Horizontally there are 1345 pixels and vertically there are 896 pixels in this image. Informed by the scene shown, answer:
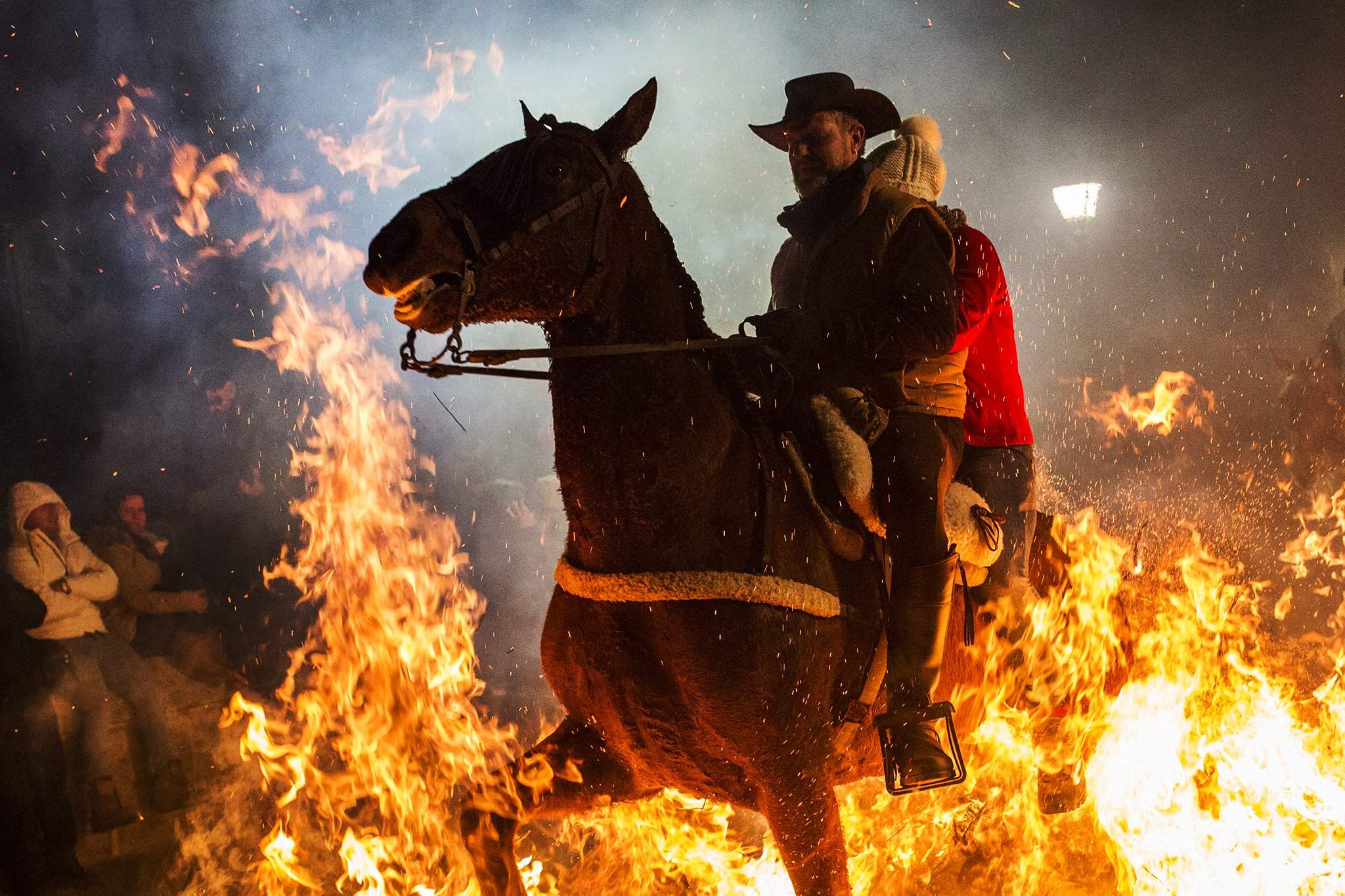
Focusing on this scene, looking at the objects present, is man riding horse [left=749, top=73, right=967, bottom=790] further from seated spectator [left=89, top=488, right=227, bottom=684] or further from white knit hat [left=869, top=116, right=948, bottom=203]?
seated spectator [left=89, top=488, right=227, bottom=684]

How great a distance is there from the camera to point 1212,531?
1154cm

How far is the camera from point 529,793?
3.05 m

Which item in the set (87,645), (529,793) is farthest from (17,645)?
(529,793)

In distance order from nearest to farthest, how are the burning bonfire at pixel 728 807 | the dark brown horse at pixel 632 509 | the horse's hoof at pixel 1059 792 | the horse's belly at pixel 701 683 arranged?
the dark brown horse at pixel 632 509 → the horse's belly at pixel 701 683 → the burning bonfire at pixel 728 807 → the horse's hoof at pixel 1059 792

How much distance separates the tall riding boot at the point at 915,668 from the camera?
3.04 metres

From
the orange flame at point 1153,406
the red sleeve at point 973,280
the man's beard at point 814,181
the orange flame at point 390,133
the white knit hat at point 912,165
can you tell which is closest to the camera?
the red sleeve at point 973,280

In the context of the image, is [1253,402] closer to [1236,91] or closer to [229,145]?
[1236,91]

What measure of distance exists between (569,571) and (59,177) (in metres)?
5.18

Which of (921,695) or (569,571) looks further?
(921,695)

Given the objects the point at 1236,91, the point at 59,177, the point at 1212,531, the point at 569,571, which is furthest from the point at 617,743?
the point at 1236,91

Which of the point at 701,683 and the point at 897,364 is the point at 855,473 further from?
the point at 701,683

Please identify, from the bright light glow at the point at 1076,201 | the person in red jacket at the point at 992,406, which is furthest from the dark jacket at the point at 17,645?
the bright light glow at the point at 1076,201

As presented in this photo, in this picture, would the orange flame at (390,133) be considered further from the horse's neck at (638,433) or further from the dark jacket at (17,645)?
the horse's neck at (638,433)

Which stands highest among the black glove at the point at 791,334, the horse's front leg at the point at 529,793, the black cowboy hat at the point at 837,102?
the black cowboy hat at the point at 837,102
